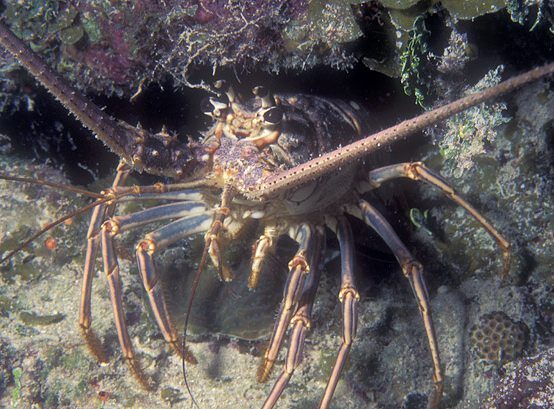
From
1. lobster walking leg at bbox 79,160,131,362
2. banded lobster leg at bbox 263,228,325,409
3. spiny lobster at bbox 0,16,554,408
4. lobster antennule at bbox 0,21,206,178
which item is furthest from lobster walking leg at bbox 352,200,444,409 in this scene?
lobster walking leg at bbox 79,160,131,362

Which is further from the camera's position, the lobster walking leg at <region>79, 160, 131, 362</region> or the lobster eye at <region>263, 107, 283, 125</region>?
the lobster walking leg at <region>79, 160, 131, 362</region>

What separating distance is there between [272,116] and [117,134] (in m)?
0.95

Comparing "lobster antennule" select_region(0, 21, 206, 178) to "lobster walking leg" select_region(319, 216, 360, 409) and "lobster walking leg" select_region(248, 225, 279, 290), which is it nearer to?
"lobster walking leg" select_region(248, 225, 279, 290)

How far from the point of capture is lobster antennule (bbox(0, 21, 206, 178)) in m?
1.95

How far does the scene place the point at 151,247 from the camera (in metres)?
3.09

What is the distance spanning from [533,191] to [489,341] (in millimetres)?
1212

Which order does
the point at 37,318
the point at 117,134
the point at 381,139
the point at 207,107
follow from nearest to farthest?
the point at 381,139
the point at 117,134
the point at 207,107
the point at 37,318

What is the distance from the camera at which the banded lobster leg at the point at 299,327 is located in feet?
8.99

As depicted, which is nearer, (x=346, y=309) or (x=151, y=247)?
(x=346, y=309)

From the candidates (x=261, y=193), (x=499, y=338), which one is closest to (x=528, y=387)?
(x=499, y=338)

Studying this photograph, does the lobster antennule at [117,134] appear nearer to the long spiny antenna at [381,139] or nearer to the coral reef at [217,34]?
the long spiny antenna at [381,139]

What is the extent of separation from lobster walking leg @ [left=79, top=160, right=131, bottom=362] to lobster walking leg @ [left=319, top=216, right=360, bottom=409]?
5.93ft

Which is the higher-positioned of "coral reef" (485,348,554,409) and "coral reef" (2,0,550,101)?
"coral reef" (2,0,550,101)

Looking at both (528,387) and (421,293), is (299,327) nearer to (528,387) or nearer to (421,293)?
(421,293)
